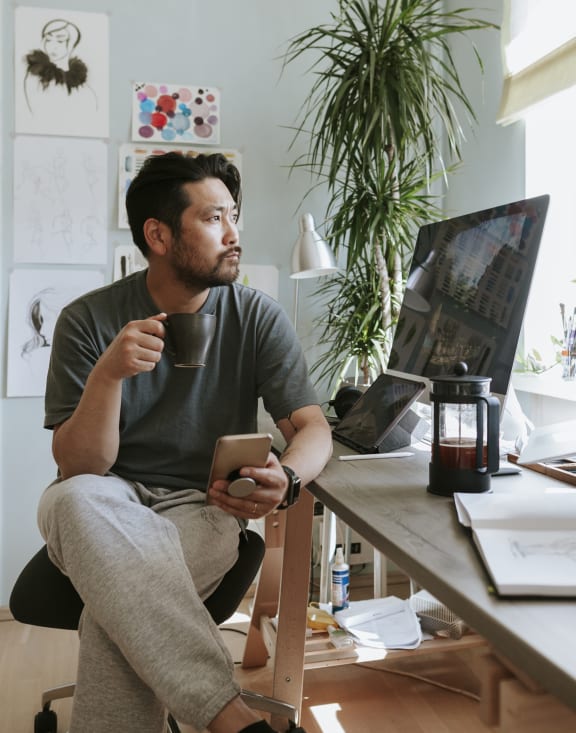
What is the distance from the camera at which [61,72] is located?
263 cm

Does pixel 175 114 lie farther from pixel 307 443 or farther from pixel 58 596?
pixel 58 596

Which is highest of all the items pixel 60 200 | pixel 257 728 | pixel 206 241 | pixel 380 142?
pixel 380 142

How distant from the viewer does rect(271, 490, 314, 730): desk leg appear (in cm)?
167

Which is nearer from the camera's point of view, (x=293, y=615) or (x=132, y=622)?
(x=132, y=622)

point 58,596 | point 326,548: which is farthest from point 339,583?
point 58,596

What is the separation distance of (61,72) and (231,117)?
0.66 meters

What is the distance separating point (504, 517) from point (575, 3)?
1759 millimetres

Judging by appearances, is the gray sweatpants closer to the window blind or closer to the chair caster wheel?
the chair caster wheel

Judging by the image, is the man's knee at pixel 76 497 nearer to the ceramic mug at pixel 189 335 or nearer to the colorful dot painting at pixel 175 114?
the ceramic mug at pixel 189 335

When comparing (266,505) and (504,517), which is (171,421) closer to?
(266,505)

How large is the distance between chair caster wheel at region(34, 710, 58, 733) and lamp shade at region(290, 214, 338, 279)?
1524 millimetres

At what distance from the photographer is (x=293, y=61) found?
281 centimetres

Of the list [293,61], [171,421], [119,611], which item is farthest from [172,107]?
[119,611]

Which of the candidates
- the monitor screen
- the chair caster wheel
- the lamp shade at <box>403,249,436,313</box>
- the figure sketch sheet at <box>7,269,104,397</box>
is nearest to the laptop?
the monitor screen
